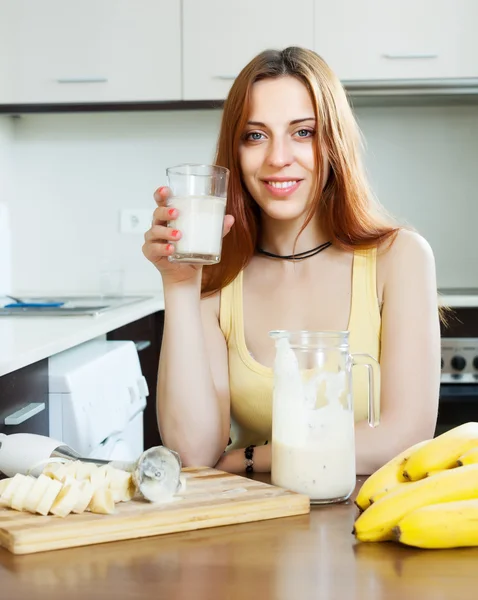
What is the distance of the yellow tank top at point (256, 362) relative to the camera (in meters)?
1.50

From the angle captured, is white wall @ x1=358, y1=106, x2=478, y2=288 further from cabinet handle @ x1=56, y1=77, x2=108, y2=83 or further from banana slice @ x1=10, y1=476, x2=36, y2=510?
banana slice @ x1=10, y1=476, x2=36, y2=510

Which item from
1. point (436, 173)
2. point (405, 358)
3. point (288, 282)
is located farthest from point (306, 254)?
point (436, 173)

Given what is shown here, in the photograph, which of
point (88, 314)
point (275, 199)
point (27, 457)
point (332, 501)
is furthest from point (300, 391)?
point (88, 314)

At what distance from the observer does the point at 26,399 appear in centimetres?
178

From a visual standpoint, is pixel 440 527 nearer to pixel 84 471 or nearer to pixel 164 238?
pixel 84 471

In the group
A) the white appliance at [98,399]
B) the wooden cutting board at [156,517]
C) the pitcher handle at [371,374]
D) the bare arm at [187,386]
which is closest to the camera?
the wooden cutting board at [156,517]

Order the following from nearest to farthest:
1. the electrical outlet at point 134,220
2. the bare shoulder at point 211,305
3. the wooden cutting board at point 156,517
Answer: the wooden cutting board at point 156,517
the bare shoulder at point 211,305
the electrical outlet at point 134,220

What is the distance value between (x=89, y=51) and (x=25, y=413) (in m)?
1.67

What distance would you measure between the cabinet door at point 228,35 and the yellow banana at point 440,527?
2.39 m

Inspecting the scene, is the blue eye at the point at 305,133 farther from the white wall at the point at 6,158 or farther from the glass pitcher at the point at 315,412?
the white wall at the point at 6,158

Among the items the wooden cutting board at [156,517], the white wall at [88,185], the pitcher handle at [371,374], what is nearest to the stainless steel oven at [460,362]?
the white wall at [88,185]

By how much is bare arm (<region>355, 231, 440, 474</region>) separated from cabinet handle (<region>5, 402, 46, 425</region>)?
687mm

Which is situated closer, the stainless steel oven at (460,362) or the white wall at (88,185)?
the stainless steel oven at (460,362)

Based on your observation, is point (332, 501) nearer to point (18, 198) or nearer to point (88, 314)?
point (88, 314)
